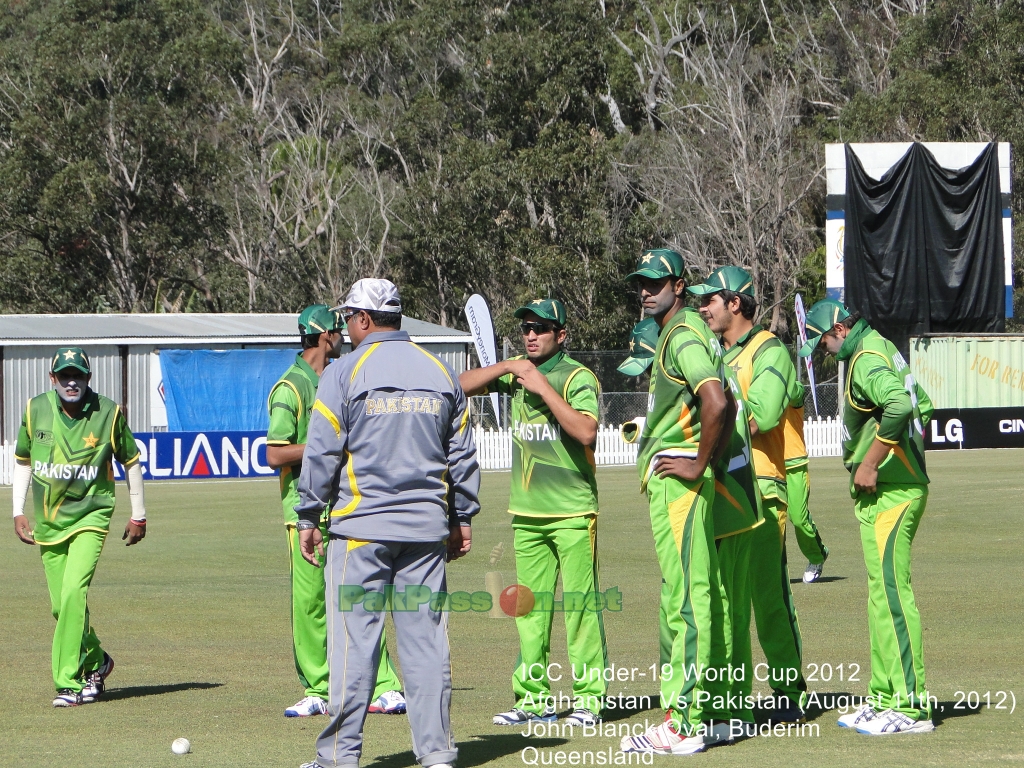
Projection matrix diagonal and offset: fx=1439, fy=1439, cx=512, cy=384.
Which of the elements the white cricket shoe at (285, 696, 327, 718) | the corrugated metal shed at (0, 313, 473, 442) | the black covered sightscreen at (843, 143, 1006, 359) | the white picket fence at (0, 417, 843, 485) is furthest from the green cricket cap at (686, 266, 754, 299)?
the black covered sightscreen at (843, 143, 1006, 359)

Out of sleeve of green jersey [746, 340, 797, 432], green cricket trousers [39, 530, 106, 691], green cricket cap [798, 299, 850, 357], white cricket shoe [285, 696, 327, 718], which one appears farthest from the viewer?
green cricket trousers [39, 530, 106, 691]

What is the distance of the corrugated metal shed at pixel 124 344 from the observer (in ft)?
119

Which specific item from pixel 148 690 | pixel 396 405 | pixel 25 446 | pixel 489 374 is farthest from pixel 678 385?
pixel 25 446

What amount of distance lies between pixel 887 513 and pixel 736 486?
0.79 metres

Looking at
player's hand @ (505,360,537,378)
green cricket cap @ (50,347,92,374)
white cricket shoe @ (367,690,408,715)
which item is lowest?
white cricket shoe @ (367,690,408,715)

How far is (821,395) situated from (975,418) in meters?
4.63

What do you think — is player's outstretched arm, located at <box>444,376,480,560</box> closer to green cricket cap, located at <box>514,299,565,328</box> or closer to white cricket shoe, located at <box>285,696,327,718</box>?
green cricket cap, located at <box>514,299,565,328</box>

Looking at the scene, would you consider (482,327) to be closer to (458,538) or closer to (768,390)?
(768,390)

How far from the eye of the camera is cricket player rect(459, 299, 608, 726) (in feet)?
23.6

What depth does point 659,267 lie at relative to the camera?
260 inches

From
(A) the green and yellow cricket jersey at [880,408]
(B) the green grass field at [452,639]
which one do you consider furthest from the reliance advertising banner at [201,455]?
(A) the green and yellow cricket jersey at [880,408]

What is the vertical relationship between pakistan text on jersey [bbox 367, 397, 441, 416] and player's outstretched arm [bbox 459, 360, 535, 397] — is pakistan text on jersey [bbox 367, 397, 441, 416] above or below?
below

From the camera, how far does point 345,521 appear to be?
20.0 feet

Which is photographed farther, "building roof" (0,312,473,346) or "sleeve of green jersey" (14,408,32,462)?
"building roof" (0,312,473,346)
